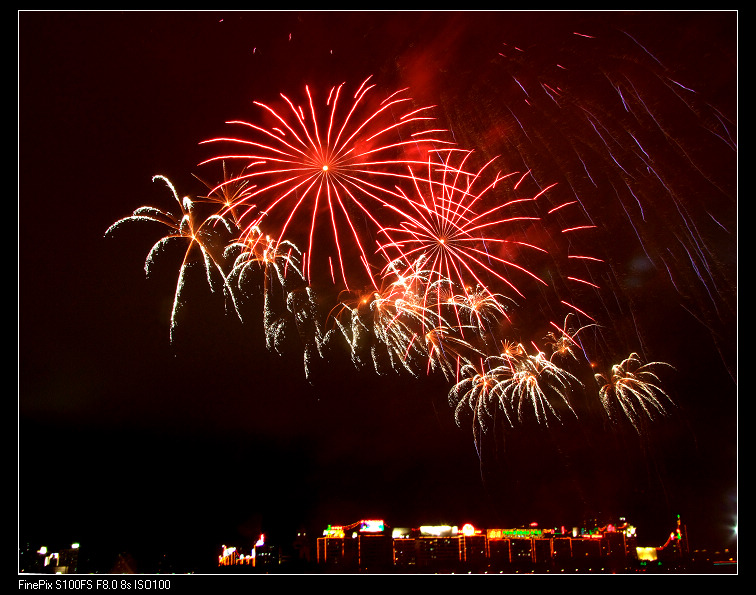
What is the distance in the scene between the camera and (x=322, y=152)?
27.7ft

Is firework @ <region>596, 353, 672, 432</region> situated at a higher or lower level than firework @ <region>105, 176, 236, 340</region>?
lower

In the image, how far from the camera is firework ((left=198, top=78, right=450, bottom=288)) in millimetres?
8469

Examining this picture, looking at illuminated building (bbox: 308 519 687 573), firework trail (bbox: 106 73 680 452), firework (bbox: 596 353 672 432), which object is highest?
firework trail (bbox: 106 73 680 452)

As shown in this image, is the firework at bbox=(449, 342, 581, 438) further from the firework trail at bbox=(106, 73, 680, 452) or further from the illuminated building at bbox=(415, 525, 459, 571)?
the illuminated building at bbox=(415, 525, 459, 571)

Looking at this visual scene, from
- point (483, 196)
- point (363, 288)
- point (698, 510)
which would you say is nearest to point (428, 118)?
point (483, 196)

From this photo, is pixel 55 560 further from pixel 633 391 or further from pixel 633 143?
pixel 633 143

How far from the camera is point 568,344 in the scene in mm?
10469

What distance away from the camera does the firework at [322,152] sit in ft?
27.8

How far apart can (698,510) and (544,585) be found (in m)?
6.12

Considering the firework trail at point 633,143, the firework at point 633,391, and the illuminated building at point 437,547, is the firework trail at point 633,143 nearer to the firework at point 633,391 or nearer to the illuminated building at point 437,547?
the firework at point 633,391

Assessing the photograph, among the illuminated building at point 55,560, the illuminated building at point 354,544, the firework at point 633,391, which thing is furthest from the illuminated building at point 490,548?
the illuminated building at point 55,560

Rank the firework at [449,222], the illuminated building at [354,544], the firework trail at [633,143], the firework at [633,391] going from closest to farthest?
the firework trail at [633,143]
the firework at [449,222]
the firework at [633,391]
the illuminated building at [354,544]

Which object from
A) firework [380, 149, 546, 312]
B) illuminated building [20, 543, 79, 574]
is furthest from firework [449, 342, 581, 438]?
illuminated building [20, 543, 79, 574]

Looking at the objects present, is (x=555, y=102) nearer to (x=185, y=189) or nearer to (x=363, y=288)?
(x=363, y=288)
